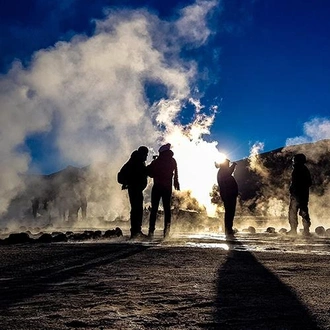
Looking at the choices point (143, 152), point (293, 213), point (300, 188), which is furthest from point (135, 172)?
point (293, 213)

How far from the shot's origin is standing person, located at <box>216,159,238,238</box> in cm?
1173

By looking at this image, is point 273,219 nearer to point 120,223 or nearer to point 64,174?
point 120,223

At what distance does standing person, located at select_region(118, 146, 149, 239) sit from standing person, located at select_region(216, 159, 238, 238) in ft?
9.54

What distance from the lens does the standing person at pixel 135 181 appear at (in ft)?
31.4

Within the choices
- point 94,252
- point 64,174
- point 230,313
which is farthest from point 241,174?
point 230,313

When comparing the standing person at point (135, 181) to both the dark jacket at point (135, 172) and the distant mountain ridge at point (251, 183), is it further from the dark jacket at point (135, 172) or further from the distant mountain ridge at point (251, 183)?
the distant mountain ridge at point (251, 183)

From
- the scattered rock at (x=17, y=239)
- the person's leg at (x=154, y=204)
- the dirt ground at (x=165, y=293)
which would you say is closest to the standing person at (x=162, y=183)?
the person's leg at (x=154, y=204)

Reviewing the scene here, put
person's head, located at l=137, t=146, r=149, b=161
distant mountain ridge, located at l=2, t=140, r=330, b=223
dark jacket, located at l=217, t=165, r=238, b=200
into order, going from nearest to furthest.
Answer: person's head, located at l=137, t=146, r=149, b=161 < dark jacket, located at l=217, t=165, r=238, b=200 < distant mountain ridge, located at l=2, t=140, r=330, b=223

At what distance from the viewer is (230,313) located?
2.28 m

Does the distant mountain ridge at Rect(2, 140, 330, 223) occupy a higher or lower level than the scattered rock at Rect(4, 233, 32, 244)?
higher

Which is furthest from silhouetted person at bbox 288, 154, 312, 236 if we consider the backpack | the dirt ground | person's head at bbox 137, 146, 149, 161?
the dirt ground

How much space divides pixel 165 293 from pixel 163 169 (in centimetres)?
698

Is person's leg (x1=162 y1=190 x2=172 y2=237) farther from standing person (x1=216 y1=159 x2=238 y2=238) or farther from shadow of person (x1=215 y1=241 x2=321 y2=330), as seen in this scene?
shadow of person (x1=215 y1=241 x2=321 y2=330)

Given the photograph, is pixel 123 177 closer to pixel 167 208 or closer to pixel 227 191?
pixel 167 208
